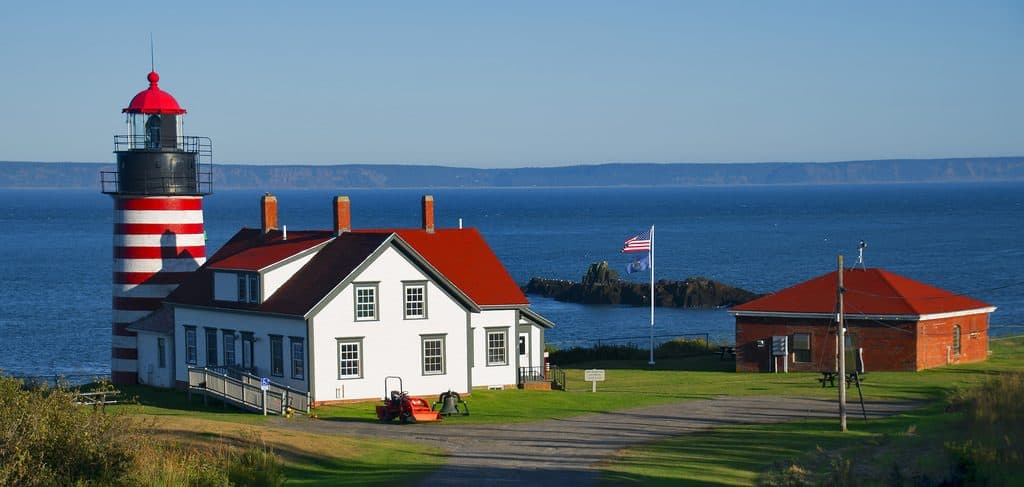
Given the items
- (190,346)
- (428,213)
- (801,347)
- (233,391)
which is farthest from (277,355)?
(801,347)

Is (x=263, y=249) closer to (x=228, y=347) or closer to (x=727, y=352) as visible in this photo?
(x=228, y=347)

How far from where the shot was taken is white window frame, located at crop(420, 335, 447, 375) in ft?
138

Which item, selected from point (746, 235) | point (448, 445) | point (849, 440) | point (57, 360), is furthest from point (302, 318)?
point (746, 235)

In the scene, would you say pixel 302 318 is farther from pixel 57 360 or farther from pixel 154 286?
pixel 57 360

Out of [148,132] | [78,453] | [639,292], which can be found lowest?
[639,292]

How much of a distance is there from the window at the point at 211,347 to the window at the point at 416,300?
22.2 ft

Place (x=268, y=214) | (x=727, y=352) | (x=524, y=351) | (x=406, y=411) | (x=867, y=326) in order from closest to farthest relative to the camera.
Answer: (x=406, y=411) < (x=524, y=351) < (x=867, y=326) < (x=268, y=214) < (x=727, y=352)

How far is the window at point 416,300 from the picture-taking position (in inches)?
1654

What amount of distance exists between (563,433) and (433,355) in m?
9.40

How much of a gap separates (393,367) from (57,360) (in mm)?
28043

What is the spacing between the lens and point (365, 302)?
41312 millimetres

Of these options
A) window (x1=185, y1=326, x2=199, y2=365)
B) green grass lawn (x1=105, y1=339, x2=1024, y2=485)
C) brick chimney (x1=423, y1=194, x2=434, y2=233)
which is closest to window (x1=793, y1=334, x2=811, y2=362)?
green grass lawn (x1=105, y1=339, x2=1024, y2=485)

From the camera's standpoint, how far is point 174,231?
48469 millimetres

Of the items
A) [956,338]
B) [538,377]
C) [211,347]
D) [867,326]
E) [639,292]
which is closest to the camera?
[211,347]
